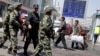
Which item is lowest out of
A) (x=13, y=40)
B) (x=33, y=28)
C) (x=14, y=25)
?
(x=13, y=40)

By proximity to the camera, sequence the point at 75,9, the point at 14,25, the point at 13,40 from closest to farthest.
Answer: the point at 13,40
the point at 14,25
the point at 75,9

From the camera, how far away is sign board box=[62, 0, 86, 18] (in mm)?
27653

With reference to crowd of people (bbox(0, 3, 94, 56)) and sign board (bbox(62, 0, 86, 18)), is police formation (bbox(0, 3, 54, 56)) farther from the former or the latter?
sign board (bbox(62, 0, 86, 18))

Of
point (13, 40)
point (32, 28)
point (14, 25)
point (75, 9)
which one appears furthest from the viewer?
point (75, 9)

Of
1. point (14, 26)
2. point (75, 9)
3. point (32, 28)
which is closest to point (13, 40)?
point (14, 26)

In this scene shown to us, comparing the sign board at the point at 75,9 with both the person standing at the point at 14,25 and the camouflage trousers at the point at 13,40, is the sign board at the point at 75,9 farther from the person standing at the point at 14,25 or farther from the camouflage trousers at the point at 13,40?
the camouflage trousers at the point at 13,40

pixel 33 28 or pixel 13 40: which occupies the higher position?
pixel 33 28

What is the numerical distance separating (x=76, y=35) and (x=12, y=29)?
574 cm

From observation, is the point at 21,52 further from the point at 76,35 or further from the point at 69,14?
the point at 69,14

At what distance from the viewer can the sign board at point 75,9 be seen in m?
27.7

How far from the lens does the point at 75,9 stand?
91.5ft

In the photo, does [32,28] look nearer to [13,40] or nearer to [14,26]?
[14,26]

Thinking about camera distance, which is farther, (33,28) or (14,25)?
(33,28)

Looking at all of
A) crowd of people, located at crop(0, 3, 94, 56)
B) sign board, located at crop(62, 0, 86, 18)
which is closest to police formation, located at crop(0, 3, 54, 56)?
crowd of people, located at crop(0, 3, 94, 56)
